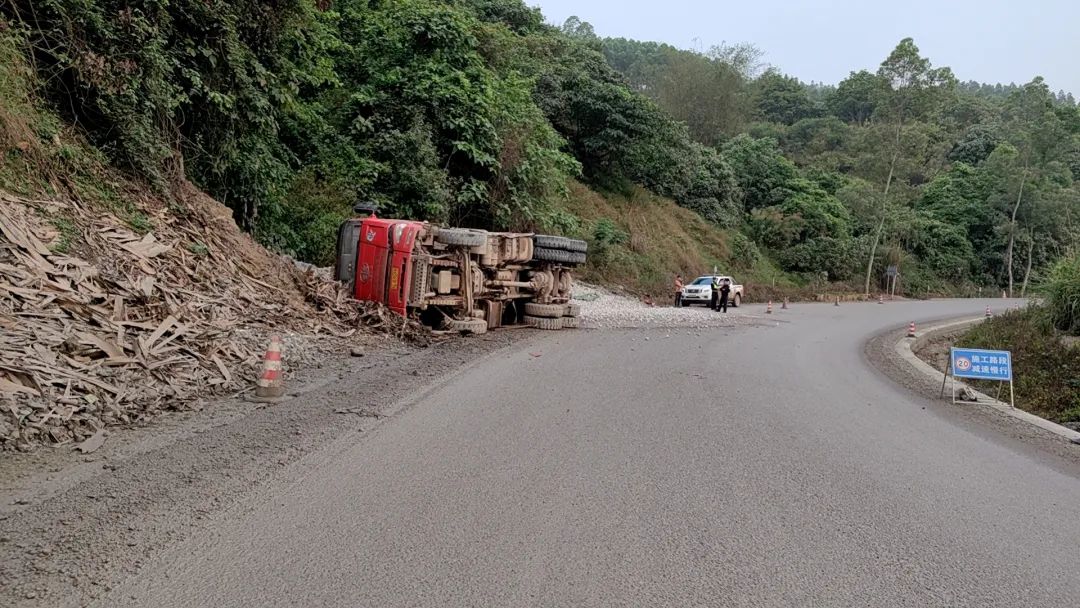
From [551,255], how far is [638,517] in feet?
37.0

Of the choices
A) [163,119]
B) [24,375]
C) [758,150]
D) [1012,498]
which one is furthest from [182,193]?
[758,150]

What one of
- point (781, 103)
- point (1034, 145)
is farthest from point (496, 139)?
point (781, 103)

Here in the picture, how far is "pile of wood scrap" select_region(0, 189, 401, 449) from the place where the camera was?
18.8 feet

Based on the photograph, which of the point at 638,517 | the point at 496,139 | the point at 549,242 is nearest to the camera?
the point at 638,517

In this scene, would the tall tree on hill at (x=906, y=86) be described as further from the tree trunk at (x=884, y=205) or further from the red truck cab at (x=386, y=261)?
the red truck cab at (x=386, y=261)

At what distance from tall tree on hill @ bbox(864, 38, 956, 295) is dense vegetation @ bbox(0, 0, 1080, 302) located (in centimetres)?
13

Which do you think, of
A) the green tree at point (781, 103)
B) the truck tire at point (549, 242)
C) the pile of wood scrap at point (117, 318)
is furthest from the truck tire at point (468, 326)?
the green tree at point (781, 103)

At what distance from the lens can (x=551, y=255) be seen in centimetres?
1556

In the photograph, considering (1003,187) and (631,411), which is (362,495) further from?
(1003,187)

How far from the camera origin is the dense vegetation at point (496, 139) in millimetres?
11391

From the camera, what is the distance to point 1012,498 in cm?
562

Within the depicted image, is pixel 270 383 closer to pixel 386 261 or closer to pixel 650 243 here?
pixel 386 261

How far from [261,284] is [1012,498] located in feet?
32.9

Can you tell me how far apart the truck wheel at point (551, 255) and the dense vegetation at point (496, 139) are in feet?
16.5
